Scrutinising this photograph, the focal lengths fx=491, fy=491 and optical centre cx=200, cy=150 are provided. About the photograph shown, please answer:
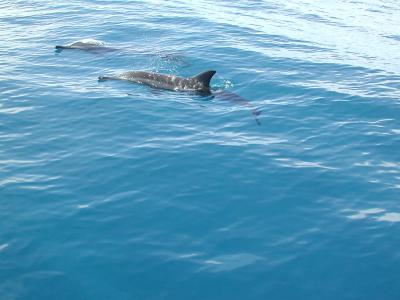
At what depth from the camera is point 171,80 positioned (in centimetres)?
1844

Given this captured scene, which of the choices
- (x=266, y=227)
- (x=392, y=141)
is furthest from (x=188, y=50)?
(x=266, y=227)

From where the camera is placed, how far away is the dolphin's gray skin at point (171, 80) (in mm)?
17763

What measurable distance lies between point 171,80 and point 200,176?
666 cm

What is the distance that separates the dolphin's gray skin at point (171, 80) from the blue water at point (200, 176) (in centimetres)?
59

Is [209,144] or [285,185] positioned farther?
[209,144]

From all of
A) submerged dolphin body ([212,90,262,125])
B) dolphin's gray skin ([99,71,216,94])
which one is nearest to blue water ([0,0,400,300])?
submerged dolphin body ([212,90,262,125])

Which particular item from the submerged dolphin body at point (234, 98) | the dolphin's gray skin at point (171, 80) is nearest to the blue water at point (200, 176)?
the submerged dolphin body at point (234, 98)

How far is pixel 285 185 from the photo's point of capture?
12.4m

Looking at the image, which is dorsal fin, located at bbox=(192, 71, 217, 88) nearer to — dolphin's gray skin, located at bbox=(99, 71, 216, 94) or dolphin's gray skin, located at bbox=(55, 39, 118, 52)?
dolphin's gray skin, located at bbox=(99, 71, 216, 94)

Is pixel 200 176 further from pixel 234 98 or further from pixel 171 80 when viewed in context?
pixel 171 80

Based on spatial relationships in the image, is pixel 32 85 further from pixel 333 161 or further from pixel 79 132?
pixel 333 161

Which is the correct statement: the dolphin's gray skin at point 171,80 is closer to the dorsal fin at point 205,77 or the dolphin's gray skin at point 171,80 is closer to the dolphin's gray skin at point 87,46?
the dorsal fin at point 205,77

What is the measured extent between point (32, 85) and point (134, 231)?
34.1 feet

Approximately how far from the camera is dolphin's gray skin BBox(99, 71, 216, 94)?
17.8 meters
